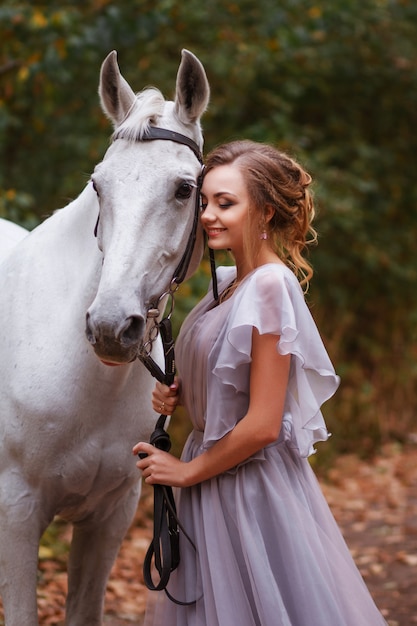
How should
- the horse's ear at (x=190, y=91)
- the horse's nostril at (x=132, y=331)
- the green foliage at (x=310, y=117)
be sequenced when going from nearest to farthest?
the horse's nostril at (x=132, y=331) → the horse's ear at (x=190, y=91) → the green foliage at (x=310, y=117)

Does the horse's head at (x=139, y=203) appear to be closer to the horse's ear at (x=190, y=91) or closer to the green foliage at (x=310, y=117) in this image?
the horse's ear at (x=190, y=91)

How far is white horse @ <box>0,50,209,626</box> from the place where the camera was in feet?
7.45

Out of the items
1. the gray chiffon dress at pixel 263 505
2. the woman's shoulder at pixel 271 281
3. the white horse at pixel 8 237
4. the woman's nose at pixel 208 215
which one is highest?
the woman's nose at pixel 208 215

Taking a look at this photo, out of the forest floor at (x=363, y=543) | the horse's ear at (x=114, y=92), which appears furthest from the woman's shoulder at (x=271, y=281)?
the forest floor at (x=363, y=543)

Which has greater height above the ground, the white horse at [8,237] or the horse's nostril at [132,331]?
the horse's nostril at [132,331]

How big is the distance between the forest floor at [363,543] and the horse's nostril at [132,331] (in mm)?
2098

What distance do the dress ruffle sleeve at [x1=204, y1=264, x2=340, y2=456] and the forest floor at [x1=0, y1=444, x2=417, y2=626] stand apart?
1982 mm

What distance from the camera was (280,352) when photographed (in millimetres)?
2193

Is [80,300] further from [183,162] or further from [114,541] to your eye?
[114,541]

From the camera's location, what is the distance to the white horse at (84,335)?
7.45 feet

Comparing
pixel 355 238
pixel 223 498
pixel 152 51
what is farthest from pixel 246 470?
pixel 355 238

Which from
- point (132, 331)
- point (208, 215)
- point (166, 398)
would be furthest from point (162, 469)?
point (208, 215)

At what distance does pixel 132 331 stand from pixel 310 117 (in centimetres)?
765

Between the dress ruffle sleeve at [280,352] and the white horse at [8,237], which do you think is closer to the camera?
the dress ruffle sleeve at [280,352]
